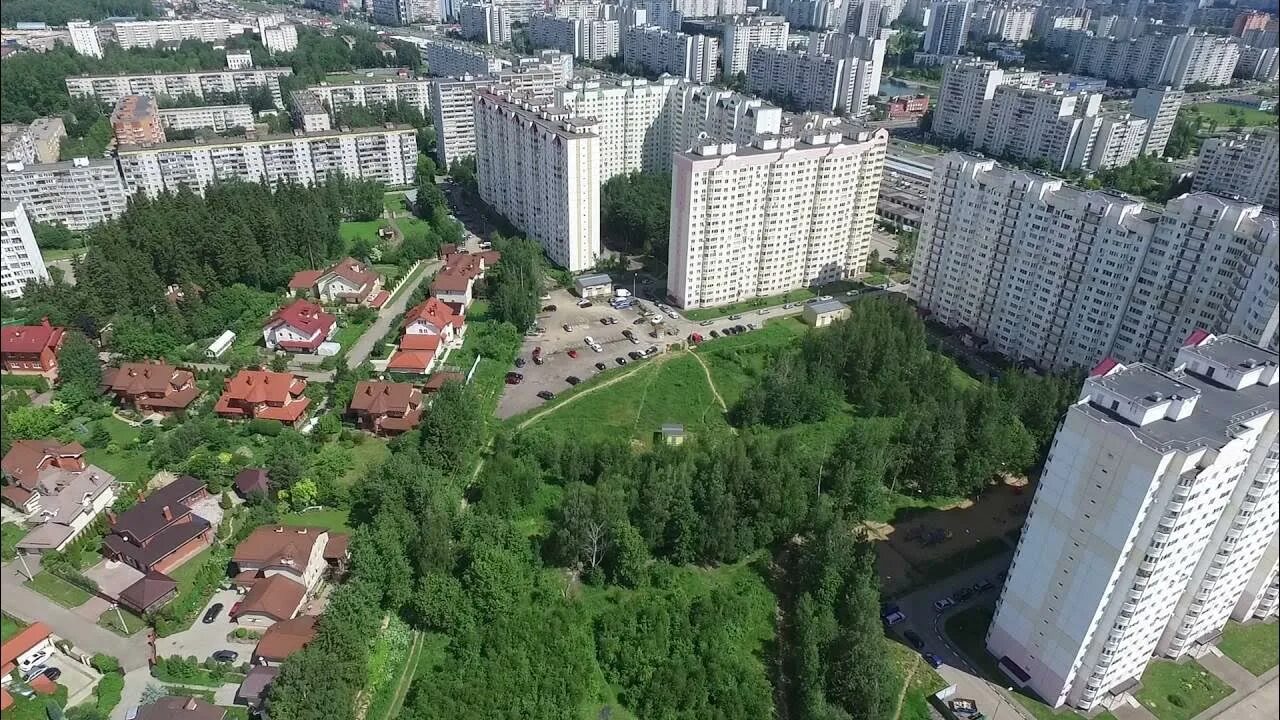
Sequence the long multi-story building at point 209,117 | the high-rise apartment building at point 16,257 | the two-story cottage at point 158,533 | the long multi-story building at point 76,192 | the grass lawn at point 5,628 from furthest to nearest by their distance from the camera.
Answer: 1. the long multi-story building at point 209,117
2. the long multi-story building at point 76,192
3. the two-story cottage at point 158,533
4. the high-rise apartment building at point 16,257
5. the grass lawn at point 5,628

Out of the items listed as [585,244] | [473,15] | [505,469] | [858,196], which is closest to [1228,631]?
[505,469]

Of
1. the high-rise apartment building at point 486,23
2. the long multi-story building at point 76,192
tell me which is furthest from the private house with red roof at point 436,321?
the high-rise apartment building at point 486,23

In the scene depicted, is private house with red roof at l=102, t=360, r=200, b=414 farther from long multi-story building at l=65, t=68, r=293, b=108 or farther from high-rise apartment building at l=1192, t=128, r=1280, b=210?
high-rise apartment building at l=1192, t=128, r=1280, b=210

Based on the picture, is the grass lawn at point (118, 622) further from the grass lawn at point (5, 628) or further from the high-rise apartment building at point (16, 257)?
the grass lawn at point (5, 628)

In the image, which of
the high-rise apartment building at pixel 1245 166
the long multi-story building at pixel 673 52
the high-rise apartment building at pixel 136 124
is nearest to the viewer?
the high-rise apartment building at pixel 1245 166

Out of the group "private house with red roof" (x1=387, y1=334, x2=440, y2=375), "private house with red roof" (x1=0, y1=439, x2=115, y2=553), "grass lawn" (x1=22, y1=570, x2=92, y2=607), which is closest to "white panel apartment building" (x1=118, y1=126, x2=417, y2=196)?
"private house with red roof" (x1=387, y1=334, x2=440, y2=375)

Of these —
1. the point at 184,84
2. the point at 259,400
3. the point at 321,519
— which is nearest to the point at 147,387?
the point at 259,400

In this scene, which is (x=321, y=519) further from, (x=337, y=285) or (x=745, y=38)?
(x=745, y=38)
